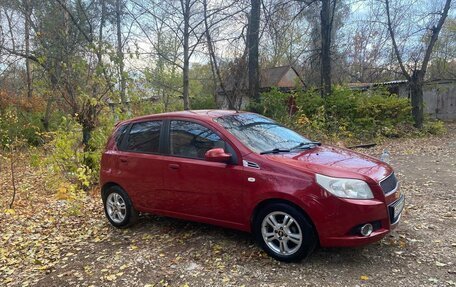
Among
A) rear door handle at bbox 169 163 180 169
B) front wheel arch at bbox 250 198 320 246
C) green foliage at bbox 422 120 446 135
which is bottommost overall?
front wheel arch at bbox 250 198 320 246

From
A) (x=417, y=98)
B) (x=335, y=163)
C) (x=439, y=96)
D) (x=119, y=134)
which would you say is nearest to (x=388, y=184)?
(x=335, y=163)

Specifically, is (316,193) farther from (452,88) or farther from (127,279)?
(452,88)

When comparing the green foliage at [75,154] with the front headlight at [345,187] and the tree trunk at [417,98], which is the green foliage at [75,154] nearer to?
the front headlight at [345,187]

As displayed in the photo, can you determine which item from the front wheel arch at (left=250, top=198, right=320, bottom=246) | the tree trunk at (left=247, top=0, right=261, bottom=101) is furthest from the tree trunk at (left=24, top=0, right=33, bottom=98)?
the front wheel arch at (left=250, top=198, right=320, bottom=246)

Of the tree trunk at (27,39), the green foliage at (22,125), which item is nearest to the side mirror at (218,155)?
the tree trunk at (27,39)

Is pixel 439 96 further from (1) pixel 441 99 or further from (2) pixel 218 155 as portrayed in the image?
(2) pixel 218 155

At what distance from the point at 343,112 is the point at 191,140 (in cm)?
1359

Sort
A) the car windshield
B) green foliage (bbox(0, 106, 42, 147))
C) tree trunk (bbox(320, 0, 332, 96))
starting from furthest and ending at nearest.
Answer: tree trunk (bbox(320, 0, 332, 96)), green foliage (bbox(0, 106, 42, 147)), the car windshield

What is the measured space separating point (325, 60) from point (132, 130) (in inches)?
573

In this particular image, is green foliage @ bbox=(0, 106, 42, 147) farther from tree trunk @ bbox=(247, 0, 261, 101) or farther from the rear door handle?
the rear door handle

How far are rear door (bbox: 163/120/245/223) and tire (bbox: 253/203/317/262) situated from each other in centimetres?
31

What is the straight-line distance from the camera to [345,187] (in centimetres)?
378

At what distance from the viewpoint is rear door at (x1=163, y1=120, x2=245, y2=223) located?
4344 mm

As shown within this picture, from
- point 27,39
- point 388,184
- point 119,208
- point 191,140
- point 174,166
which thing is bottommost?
point 119,208
